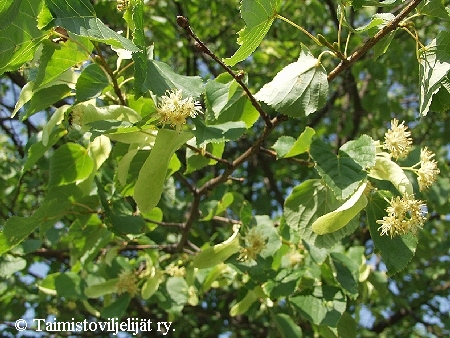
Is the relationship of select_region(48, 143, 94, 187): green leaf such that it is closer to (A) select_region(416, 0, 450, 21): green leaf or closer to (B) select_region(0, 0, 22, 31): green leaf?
(B) select_region(0, 0, 22, 31): green leaf

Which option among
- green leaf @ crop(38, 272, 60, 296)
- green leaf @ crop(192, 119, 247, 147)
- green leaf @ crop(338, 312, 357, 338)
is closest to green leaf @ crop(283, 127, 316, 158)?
green leaf @ crop(192, 119, 247, 147)

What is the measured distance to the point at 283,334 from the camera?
210 centimetres

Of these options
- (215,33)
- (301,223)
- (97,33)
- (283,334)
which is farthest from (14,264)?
(215,33)

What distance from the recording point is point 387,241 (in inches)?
56.6

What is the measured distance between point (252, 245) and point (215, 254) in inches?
6.0

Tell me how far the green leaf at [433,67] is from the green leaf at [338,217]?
0.95 ft

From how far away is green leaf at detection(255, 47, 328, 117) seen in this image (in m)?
1.35

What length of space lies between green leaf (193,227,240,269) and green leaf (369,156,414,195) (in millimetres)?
643

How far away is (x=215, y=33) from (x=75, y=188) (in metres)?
2.55

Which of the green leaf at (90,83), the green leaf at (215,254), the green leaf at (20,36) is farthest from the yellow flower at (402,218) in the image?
the green leaf at (20,36)

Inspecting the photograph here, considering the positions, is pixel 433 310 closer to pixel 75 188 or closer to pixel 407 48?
pixel 407 48

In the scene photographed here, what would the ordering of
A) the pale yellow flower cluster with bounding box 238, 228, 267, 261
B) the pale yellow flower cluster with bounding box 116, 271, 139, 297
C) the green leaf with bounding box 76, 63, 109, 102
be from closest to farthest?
the green leaf with bounding box 76, 63, 109, 102
the pale yellow flower cluster with bounding box 238, 228, 267, 261
the pale yellow flower cluster with bounding box 116, 271, 139, 297

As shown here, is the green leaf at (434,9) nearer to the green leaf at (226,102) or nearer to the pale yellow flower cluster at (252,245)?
the green leaf at (226,102)

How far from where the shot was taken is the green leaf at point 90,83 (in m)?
1.45
